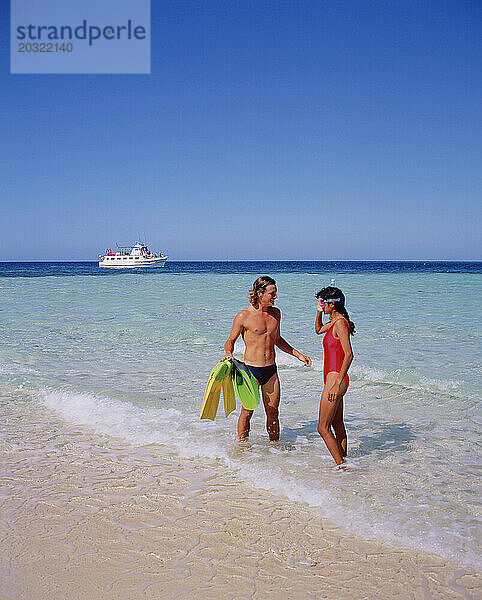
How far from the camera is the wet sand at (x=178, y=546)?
298 cm

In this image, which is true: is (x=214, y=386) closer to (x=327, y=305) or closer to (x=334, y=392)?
(x=334, y=392)

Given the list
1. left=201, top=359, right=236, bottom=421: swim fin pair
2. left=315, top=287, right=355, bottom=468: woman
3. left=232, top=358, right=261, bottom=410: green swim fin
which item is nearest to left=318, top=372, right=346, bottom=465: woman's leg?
left=315, top=287, right=355, bottom=468: woman

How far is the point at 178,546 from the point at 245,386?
1.86 metres

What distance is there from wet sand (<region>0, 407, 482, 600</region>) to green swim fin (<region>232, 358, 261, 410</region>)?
2.47ft

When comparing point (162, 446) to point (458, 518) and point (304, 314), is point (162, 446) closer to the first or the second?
point (458, 518)

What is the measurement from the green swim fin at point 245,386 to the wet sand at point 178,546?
75cm

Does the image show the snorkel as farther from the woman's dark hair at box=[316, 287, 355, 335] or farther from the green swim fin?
the green swim fin

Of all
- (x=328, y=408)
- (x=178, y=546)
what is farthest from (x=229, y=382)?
(x=178, y=546)

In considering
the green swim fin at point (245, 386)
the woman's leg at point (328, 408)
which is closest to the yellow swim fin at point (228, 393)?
the green swim fin at point (245, 386)

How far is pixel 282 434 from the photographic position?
5758mm

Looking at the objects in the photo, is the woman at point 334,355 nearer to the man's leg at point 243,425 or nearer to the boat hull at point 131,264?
the man's leg at point 243,425

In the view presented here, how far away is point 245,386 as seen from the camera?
5.05m

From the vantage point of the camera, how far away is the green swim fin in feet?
16.3

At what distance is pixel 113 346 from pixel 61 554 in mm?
8533
